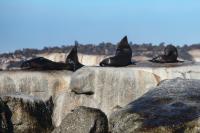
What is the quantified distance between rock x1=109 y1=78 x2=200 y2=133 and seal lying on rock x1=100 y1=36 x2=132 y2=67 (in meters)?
8.15

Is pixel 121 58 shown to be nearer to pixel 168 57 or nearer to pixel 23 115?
pixel 168 57

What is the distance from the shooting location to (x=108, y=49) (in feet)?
157

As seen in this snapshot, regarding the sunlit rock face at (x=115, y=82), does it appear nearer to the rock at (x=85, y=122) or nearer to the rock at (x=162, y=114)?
the rock at (x=162, y=114)

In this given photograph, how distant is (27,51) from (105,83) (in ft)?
89.4

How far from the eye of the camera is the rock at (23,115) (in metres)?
15.6

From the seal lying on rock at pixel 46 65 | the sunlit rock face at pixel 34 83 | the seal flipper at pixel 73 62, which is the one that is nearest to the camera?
the sunlit rock face at pixel 34 83

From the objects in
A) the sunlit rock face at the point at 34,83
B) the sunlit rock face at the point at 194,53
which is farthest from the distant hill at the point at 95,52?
the sunlit rock face at the point at 34,83

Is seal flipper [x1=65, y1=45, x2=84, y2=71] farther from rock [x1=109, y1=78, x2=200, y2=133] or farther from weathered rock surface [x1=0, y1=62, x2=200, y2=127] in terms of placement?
rock [x1=109, y1=78, x2=200, y2=133]

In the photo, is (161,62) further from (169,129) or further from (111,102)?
(169,129)

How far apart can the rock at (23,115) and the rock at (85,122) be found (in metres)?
3.11

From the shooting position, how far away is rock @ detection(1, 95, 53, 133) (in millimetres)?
15584

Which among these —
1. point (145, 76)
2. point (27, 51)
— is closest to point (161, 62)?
point (145, 76)

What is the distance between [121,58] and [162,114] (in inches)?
404

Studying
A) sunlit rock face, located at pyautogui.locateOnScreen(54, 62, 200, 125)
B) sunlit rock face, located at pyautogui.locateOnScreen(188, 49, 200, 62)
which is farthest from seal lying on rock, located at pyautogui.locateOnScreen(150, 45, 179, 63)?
sunlit rock face, located at pyautogui.locateOnScreen(188, 49, 200, 62)
